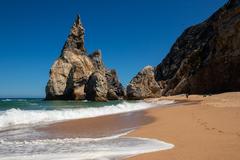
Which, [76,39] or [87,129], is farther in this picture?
[76,39]

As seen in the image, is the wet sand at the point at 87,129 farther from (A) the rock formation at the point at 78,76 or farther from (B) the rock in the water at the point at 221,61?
(A) the rock formation at the point at 78,76

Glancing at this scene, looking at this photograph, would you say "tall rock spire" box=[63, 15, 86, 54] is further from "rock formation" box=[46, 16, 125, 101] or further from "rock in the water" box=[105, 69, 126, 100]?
"rock in the water" box=[105, 69, 126, 100]

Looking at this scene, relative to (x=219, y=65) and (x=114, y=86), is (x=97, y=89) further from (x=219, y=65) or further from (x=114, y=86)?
(x=219, y=65)

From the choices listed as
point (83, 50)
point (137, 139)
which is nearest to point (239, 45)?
point (137, 139)

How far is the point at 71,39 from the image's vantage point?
82.1m

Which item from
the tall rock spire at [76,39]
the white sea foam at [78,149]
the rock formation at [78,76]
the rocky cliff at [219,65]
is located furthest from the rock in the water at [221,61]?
the white sea foam at [78,149]

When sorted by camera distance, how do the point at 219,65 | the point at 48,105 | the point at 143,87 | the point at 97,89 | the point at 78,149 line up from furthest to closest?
the point at 143,87, the point at 97,89, the point at 219,65, the point at 48,105, the point at 78,149

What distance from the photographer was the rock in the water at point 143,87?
67125 mm

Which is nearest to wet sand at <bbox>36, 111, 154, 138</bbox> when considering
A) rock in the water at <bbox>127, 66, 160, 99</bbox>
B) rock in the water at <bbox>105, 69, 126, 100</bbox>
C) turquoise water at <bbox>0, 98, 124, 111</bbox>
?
turquoise water at <bbox>0, 98, 124, 111</bbox>

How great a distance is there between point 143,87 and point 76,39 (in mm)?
25732

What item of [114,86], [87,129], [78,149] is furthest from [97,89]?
[78,149]

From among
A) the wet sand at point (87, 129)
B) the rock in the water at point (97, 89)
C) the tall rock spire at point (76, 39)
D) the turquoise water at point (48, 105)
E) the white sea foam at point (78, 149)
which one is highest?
the tall rock spire at point (76, 39)

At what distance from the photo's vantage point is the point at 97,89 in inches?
2411

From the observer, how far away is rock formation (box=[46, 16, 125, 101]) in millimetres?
62688
